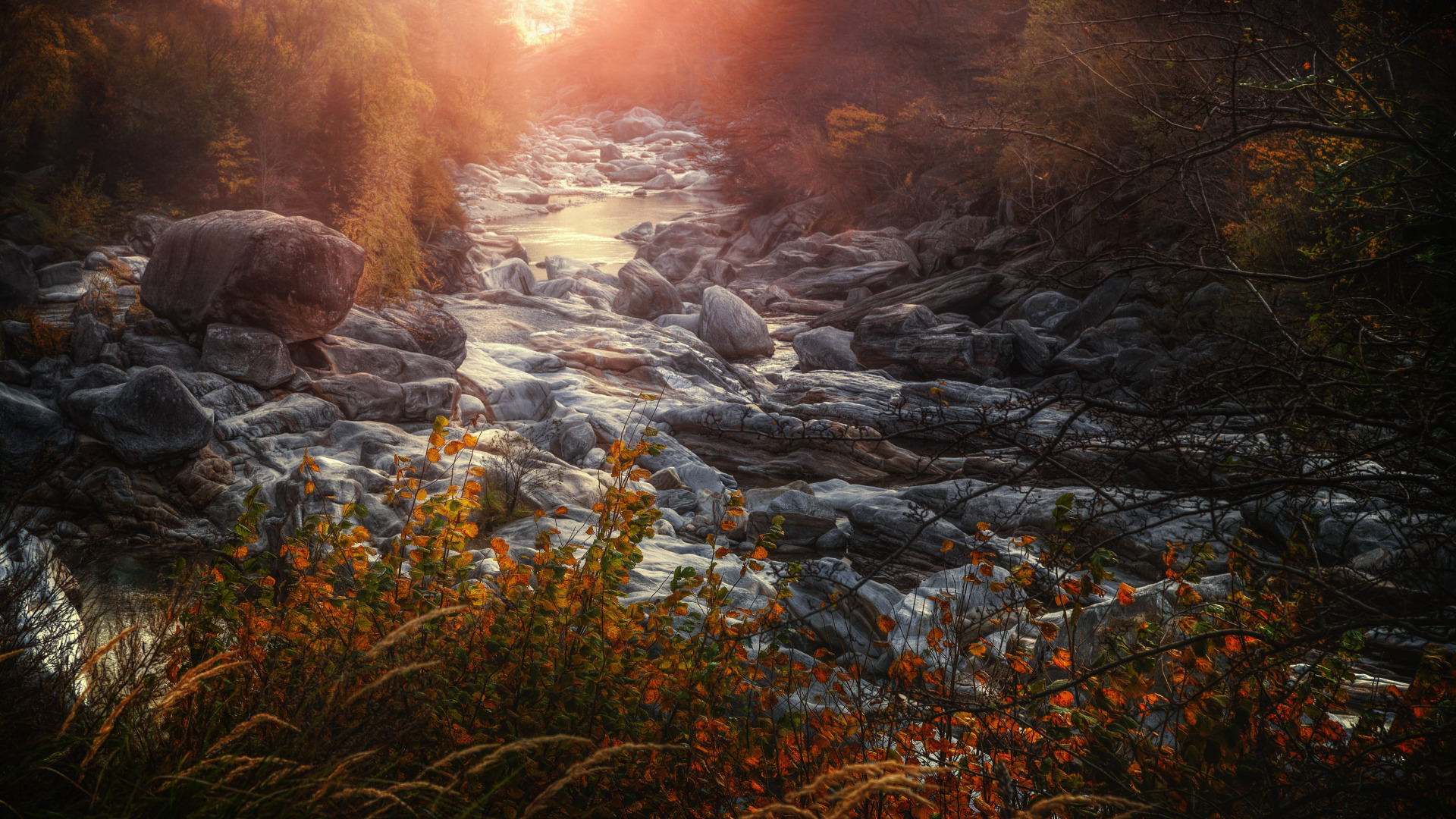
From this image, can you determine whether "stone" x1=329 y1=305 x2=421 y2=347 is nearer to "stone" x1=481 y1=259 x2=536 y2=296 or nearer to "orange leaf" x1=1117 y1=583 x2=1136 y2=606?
"stone" x1=481 y1=259 x2=536 y2=296

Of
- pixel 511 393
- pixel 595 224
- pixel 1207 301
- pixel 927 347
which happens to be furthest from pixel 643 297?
pixel 595 224

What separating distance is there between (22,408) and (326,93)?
51.4ft

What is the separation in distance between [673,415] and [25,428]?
7.03 m

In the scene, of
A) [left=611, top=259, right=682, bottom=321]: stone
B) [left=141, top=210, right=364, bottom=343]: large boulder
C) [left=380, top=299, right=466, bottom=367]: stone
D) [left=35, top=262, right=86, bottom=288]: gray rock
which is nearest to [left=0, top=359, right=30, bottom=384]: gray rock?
[left=141, top=210, right=364, bottom=343]: large boulder

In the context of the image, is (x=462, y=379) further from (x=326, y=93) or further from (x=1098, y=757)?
(x=326, y=93)

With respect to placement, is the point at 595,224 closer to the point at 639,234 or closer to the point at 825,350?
the point at 639,234

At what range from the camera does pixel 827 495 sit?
28.6ft

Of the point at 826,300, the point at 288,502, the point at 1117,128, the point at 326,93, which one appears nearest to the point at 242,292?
the point at 288,502

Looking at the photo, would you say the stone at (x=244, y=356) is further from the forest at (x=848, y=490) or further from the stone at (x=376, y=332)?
the stone at (x=376, y=332)

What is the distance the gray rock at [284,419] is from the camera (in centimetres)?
827

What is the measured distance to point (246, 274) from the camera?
30.4 feet

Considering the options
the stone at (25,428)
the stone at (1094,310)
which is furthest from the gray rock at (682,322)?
the stone at (25,428)

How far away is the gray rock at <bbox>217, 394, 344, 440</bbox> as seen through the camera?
8.27 metres

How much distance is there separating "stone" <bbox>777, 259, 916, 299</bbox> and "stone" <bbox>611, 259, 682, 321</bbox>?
4.41 m
